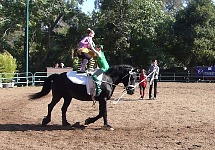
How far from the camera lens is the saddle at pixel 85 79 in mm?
10156

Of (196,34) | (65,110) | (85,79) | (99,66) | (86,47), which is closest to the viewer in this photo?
(86,47)

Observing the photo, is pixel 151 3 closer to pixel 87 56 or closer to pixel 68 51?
pixel 68 51

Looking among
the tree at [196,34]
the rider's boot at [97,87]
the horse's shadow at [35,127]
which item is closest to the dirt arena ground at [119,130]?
the horse's shadow at [35,127]

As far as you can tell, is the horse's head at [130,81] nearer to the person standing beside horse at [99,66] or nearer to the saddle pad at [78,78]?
the person standing beside horse at [99,66]

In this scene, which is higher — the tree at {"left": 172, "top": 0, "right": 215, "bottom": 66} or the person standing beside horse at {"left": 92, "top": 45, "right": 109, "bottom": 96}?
the tree at {"left": 172, "top": 0, "right": 215, "bottom": 66}

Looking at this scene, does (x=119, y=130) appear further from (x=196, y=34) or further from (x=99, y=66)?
(x=196, y=34)

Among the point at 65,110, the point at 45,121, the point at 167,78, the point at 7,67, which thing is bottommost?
the point at 45,121

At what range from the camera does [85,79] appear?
10.3m

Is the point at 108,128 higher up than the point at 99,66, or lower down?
lower down

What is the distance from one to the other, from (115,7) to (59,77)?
1140 inches

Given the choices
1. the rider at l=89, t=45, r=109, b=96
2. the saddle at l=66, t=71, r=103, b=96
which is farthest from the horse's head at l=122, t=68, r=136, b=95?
the saddle at l=66, t=71, r=103, b=96

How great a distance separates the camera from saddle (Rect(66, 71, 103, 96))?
33.3 feet

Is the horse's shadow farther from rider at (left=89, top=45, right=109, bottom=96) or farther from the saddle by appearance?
rider at (left=89, top=45, right=109, bottom=96)

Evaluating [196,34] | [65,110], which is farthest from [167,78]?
[65,110]
